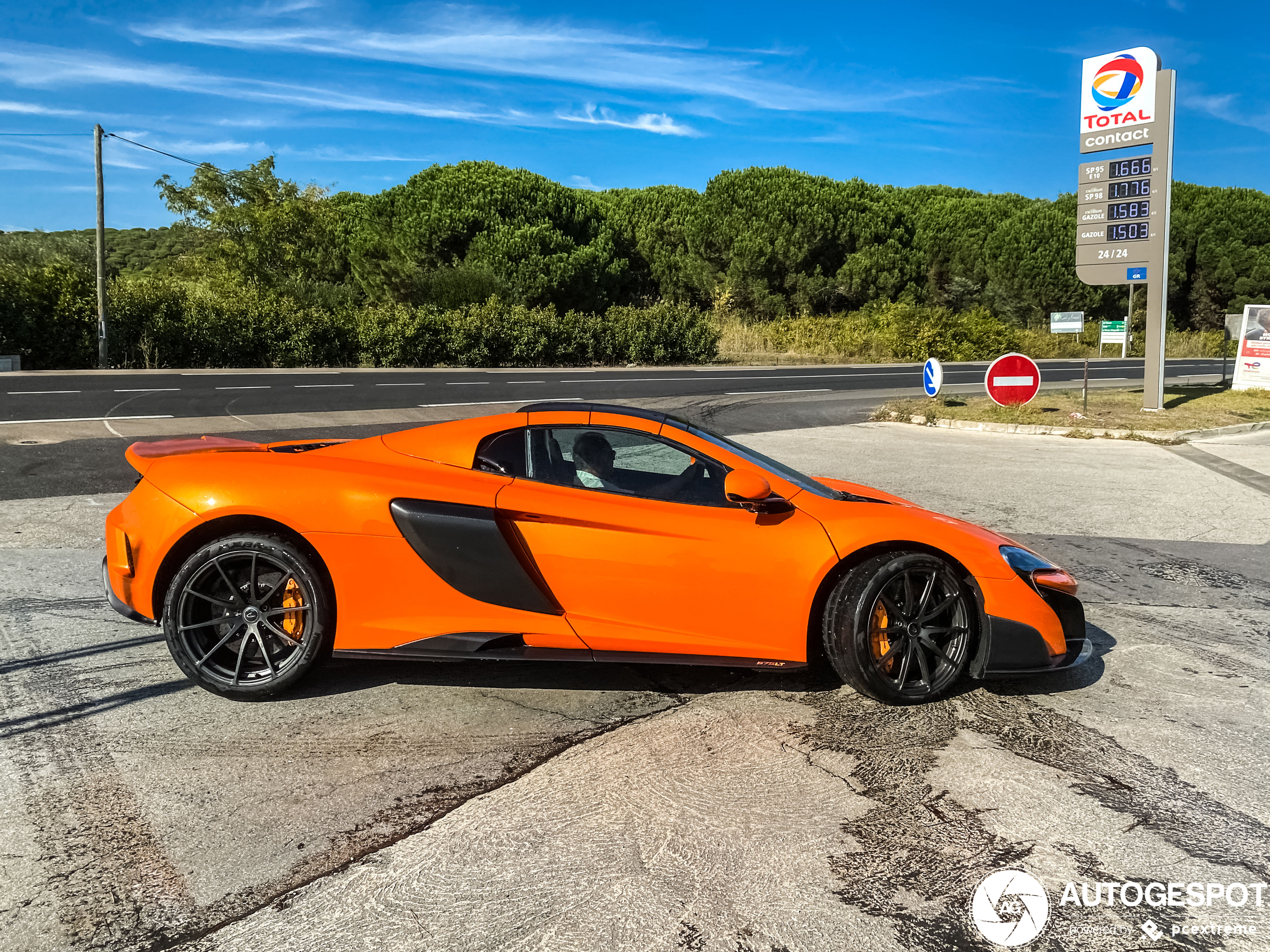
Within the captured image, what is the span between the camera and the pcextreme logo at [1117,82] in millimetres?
18062

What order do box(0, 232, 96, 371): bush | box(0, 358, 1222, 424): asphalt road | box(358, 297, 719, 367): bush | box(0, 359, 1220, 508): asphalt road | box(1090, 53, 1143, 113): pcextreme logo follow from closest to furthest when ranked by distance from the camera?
box(0, 359, 1220, 508): asphalt road
box(0, 358, 1222, 424): asphalt road
box(1090, 53, 1143, 113): pcextreme logo
box(0, 232, 96, 371): bush
box(358, 297, 719, 367): bush

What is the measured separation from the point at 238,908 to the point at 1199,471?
12.5 metres

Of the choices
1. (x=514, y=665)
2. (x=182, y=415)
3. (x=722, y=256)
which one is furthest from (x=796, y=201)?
(x=514, y=665)

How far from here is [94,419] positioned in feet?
45.6

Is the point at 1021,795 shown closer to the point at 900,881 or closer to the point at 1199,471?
the point at 900,881

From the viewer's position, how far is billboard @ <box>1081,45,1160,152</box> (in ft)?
59.0

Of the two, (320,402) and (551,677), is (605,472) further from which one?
(320,402)

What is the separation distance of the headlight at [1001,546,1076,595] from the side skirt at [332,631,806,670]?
106 centimetres

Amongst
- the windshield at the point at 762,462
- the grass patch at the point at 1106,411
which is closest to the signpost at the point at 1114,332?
the grass patch at the point at 1106,411

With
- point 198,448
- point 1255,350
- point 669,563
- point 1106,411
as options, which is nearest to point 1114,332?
point 1255,350

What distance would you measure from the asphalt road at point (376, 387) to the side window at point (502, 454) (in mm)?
11912

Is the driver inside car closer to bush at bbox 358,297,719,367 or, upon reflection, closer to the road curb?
Answer: the road curb

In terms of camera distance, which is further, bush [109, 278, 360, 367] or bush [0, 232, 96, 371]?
bush [109, 278, 360, 367]

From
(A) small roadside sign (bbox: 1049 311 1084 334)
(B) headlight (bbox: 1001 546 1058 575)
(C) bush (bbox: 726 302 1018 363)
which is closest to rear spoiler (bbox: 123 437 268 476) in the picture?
(B) headlight (bbox: 1001 546 1058 575)
